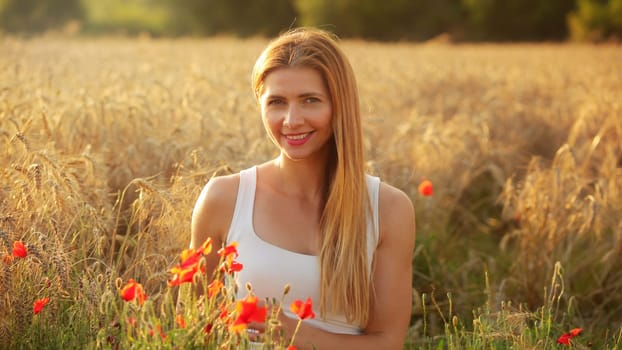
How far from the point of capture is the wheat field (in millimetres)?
2346

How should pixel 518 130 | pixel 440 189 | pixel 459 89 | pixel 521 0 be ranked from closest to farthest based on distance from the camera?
pixel 440 189
pixel 518 130
pixel 459 89
pixel 521 0

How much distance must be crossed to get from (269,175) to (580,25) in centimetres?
3562

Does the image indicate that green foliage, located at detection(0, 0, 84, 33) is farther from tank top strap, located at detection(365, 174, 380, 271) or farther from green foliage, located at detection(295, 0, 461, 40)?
tank top strap, located at detection(365, 174, 380, 271)

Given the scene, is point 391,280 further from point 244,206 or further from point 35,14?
point 35,14

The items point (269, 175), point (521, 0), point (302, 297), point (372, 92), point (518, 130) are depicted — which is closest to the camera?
point (302, 297)

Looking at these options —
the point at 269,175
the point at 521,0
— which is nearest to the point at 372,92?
the point at 269,175

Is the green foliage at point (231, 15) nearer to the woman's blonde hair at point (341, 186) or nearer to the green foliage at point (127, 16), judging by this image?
the green foliage at point (127, 16)

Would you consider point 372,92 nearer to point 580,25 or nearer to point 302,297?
point 302,297

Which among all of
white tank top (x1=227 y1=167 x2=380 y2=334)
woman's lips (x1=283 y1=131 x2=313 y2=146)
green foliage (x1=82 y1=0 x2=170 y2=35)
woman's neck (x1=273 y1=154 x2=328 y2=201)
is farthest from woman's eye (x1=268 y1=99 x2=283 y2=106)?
green foliage (x1=82 y1=0 x2=170 y2=35)

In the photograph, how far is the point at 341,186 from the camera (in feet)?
8.16

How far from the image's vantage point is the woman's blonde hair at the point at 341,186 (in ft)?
8.01

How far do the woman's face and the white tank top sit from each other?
0.24 m

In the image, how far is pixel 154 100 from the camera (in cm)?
507

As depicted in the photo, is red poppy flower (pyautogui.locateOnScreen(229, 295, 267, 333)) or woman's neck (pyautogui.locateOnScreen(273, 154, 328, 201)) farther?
woman's neck (pyautogui.locateOnScreen(273, 154, 328, 201))
